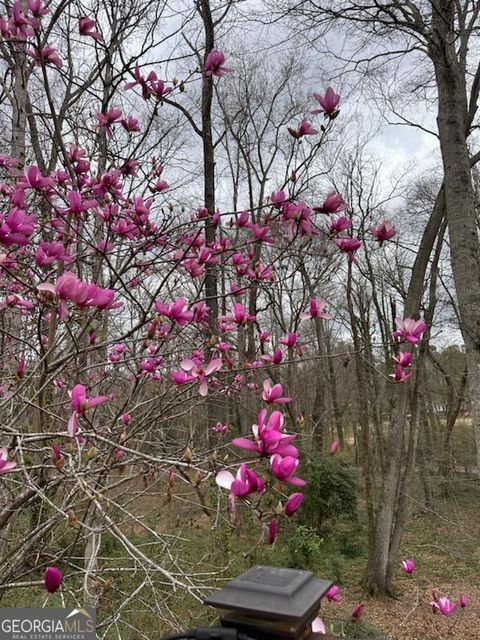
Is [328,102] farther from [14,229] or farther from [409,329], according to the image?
Answer: [14,229]

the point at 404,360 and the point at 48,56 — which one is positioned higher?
the point at 48,56

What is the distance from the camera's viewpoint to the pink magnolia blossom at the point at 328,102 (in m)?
1.62

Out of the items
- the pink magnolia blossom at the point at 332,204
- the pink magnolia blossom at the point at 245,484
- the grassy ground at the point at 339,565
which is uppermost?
the pink magnolia blossom at the point at 332,204

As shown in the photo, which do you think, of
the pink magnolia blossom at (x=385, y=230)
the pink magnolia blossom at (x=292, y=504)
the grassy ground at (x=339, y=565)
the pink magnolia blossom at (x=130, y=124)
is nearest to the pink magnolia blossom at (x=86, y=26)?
the pink magnolia blossom at (x=130, y=124)

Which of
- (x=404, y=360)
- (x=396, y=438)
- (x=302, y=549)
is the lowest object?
(x=302, y=549)

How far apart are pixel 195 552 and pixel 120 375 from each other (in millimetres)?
3514

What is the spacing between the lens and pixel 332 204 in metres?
1.52

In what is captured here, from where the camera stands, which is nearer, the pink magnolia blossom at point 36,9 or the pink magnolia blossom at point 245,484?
the pink magnolia blossom at point 245,484

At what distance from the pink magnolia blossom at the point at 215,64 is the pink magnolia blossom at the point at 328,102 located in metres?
0.39

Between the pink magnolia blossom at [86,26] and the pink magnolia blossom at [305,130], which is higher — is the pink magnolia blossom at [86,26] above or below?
above

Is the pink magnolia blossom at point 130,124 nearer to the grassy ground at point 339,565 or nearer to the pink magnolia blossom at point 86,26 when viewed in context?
the pink magnolia blossom at point 86,26

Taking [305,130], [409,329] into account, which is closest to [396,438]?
[409,329]

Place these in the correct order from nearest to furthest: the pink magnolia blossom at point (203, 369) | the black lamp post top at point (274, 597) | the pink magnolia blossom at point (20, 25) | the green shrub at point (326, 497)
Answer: the black lamp post top at point (274, 597), the pink magnolia blossom at point (203, 369), the pink magnolia blossom at point (20, 25), the green shrub at point (326, 497)

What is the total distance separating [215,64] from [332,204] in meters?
0.77
